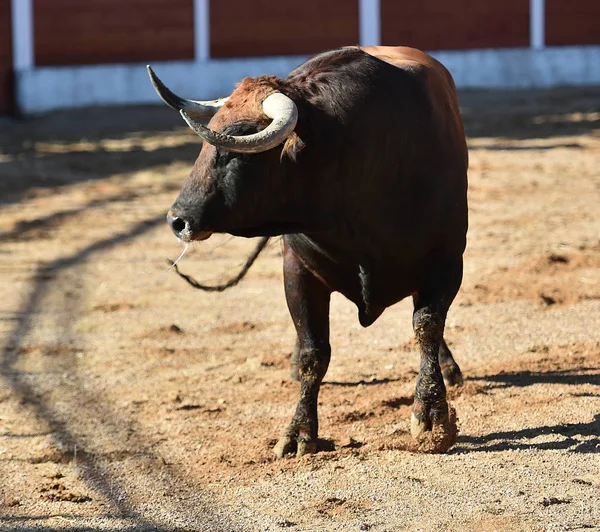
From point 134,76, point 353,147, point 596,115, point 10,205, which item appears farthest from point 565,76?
point 353,147

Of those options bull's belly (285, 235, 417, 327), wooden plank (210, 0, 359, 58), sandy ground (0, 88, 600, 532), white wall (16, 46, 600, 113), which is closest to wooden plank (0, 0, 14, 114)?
white wall (16, 46, 600, 113)

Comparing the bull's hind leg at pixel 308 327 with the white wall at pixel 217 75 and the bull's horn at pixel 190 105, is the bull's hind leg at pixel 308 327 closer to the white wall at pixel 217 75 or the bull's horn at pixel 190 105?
the bull's horn at pixel 190 105

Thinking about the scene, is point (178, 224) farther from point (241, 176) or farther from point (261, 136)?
point (261, 136)

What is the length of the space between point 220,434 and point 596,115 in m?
9.51

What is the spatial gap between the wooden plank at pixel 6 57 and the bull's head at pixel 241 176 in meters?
12.0

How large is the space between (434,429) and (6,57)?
12404 mm

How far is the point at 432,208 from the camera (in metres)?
3.71

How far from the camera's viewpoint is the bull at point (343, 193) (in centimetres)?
340

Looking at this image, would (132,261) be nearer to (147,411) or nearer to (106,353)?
(106,353)

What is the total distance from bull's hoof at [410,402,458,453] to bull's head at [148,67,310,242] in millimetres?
830

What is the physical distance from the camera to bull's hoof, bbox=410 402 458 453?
366 cm

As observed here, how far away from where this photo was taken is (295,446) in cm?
379

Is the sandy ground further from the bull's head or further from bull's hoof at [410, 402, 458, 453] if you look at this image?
the bull's head

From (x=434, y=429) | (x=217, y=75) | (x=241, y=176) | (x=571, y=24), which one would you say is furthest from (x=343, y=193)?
(x=571, y=24)
